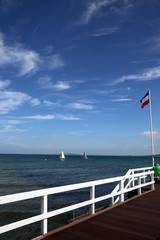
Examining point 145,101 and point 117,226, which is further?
point 145,101

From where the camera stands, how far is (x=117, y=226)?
522cm

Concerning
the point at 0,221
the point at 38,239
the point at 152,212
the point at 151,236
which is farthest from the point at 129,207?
the point at 0,221

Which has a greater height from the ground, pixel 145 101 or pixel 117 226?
pixel 145 101

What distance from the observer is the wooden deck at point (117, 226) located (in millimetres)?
4508

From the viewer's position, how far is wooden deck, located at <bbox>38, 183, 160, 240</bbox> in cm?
451

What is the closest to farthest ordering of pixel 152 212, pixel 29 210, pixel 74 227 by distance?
pixel 74 227
pixel 152 212
pixel 29 210

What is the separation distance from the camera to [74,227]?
506 cm

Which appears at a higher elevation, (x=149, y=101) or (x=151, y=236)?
(x=149, y=101)

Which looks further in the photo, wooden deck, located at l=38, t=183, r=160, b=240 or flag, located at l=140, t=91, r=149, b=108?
flag, located at l=140, t=91, r=149, b=108

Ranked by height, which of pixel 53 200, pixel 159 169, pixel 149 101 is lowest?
pixel 53 200

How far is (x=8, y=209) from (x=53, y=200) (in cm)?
361

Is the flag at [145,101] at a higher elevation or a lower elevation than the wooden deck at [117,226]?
higher

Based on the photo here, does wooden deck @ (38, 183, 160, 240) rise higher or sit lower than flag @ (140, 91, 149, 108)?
lower

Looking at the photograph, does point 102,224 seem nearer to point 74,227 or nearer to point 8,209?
point 74,227
